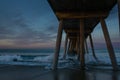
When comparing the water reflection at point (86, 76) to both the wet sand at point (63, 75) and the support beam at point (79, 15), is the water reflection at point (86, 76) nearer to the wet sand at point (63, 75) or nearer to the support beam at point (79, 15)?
the wet sand at point (63, 75)

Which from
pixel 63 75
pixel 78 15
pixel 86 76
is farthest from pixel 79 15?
pixel 86 76

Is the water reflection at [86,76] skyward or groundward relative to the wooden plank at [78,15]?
groundward

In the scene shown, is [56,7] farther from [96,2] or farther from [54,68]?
[54,68]

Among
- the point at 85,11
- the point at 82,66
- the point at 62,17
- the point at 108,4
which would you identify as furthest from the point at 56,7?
the point at 82,66

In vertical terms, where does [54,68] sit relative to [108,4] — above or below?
below

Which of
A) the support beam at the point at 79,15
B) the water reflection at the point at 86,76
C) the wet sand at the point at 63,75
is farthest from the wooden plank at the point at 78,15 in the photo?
the water reflection at the point at 86,76

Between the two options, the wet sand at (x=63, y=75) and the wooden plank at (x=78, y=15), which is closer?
the wet sand at (x=63, y=75)

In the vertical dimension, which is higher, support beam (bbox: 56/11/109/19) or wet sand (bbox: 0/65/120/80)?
support beam (bbox: 56/11/109/19)

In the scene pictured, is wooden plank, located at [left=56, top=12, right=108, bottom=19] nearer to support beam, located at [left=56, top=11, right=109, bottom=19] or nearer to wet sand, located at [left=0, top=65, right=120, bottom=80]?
support beam, located at [left=56, top=11, right=109, bottom=19]

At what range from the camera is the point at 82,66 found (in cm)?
1042

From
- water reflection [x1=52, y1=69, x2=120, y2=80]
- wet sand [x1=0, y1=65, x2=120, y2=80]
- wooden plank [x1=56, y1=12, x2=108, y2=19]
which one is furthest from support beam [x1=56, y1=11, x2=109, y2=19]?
water reflection [x1=52, y1=69, x2=120, y2=80]

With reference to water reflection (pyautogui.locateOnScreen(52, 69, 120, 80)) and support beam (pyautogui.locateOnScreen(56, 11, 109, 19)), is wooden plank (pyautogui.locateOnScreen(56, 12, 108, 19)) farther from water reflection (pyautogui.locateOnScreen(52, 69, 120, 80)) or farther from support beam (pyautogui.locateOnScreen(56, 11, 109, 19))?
water reflection (pyautogui.locateOnScreen(52, 69, 120, 80))

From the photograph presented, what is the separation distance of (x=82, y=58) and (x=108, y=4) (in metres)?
2.97

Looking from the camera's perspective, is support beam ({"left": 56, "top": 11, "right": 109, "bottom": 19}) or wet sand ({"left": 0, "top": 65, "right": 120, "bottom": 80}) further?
support beam ({"left": 56, "top": 11, "right": 109, "bottom": 19})
